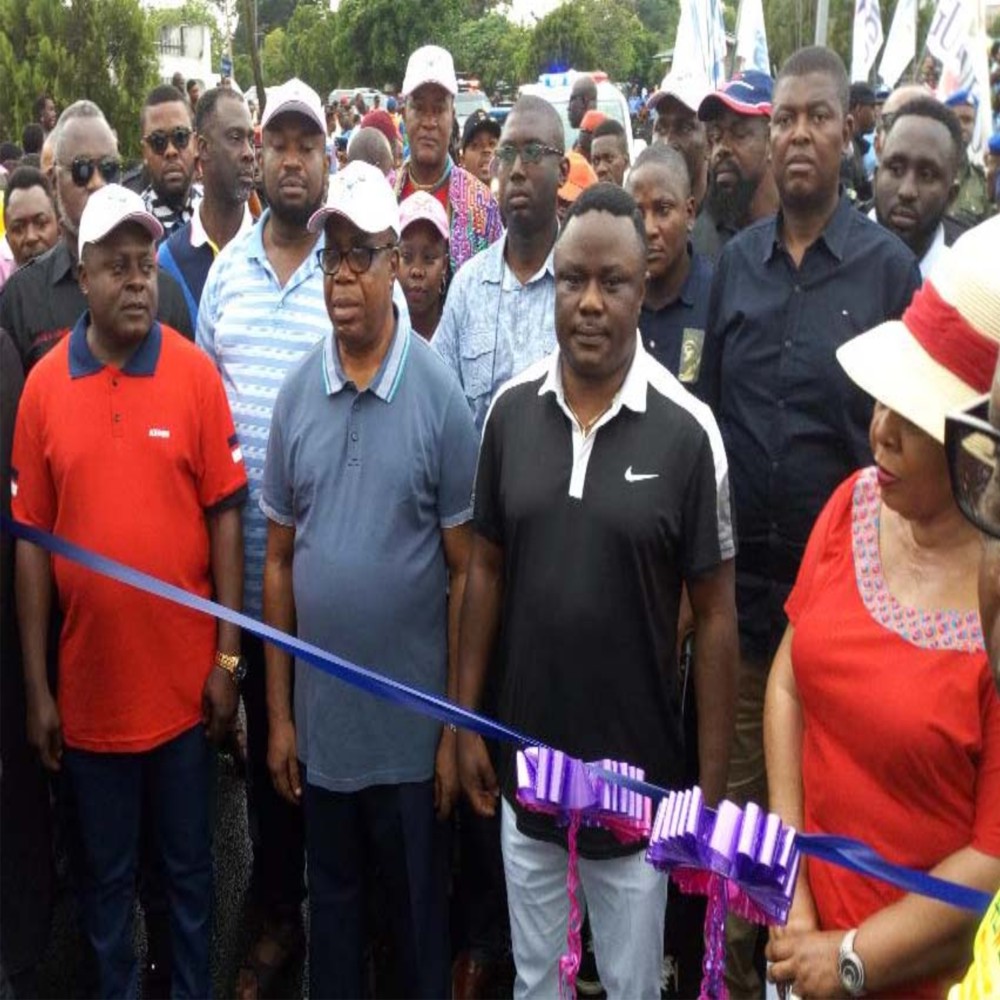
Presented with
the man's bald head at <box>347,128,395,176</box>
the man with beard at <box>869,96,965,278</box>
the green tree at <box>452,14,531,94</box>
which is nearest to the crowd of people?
the man with beard at <box>869,96,965,278</box>

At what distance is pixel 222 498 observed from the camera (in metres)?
3.75

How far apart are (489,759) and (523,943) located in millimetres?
465

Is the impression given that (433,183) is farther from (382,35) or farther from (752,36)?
(382,35)

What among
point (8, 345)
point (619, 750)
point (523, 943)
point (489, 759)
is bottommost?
point (523, 943)

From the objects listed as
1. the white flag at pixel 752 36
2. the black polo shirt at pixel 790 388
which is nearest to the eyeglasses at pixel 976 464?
the black polo shirt at pixel 790 388

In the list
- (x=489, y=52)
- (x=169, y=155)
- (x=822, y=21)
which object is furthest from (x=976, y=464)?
(x=489, y=52)

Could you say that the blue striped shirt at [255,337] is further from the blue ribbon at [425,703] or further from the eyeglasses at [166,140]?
the eyeglasses at [166,140]

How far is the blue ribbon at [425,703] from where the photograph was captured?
7.93 feet

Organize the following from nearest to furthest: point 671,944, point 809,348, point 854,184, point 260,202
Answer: point 809,348
point 671,944
point 260,202
point 854,184

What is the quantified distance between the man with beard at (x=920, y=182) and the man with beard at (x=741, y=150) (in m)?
0.42

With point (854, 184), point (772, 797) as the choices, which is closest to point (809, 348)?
point (772, 797)

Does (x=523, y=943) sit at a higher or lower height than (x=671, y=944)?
higher

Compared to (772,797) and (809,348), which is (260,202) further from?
(772,797)

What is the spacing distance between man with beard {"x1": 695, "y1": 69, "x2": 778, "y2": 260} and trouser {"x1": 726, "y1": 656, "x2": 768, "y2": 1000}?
1898 mm
